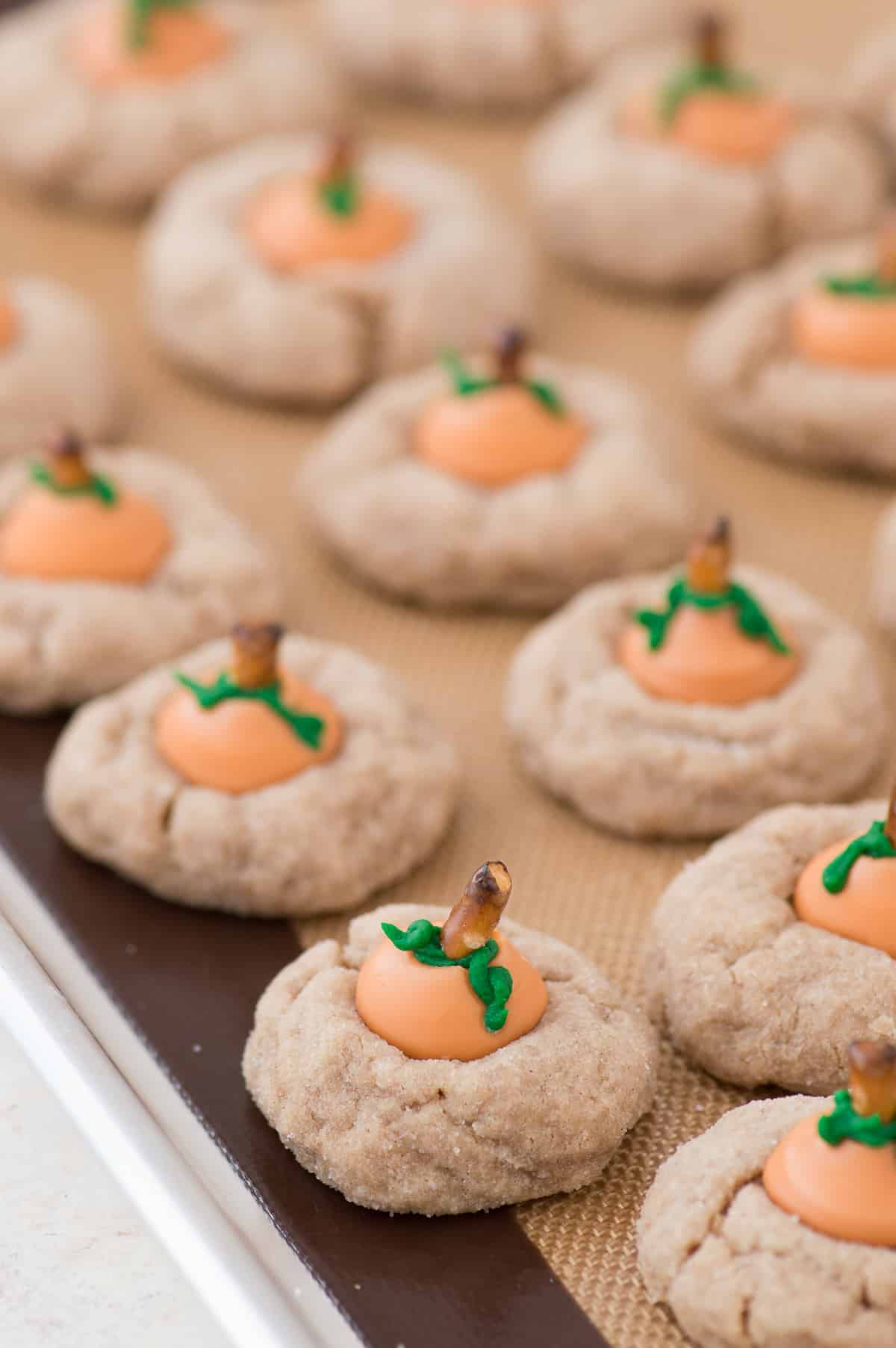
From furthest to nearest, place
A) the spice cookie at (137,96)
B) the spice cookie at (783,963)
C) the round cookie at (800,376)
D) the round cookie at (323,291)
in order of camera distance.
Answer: the spice cookie at (137,96)
the round cookie at (323,291)
the round cookie at (800,376)
the spice cookie at (783,963)

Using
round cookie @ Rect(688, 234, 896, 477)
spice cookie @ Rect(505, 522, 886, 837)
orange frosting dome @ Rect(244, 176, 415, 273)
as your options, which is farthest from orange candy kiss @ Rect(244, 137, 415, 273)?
spice cookie @ Rect(505, 522, 886, 837)

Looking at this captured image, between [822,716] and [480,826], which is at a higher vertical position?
[822,716]

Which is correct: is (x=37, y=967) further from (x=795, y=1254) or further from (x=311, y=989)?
(x=795, y=1254)

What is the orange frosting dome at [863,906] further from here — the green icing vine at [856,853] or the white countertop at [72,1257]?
the white countertop at [72,1257]

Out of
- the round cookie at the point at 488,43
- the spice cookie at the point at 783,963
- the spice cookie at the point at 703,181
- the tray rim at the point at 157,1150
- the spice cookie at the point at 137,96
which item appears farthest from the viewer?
the round cookie at the point at 488,43

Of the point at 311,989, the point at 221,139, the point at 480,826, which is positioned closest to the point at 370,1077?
the point at 311,989

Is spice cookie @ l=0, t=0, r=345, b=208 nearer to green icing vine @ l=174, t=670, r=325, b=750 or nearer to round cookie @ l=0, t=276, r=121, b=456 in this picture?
round cookie @ l=0, t=276, r=121, b=456

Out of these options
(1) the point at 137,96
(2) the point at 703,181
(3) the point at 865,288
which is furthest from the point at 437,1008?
(1) the point at 137,96

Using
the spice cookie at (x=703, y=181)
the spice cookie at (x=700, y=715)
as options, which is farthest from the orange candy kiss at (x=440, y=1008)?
the spice cookie at (x=703, y=181)
